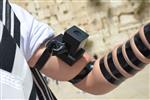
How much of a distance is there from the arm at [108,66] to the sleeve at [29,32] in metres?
0.04

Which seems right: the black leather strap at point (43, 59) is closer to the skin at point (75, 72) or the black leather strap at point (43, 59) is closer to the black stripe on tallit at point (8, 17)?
the skin at point (75, 72)

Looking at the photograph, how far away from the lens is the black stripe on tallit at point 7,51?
2.87ft

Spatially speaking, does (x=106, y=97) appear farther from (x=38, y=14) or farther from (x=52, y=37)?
(x=52, y=37)

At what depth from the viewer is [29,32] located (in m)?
1.07

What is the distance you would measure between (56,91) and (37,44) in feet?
4.95

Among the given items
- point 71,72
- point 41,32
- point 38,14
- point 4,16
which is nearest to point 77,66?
point 71,72

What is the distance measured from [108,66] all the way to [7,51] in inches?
13.8

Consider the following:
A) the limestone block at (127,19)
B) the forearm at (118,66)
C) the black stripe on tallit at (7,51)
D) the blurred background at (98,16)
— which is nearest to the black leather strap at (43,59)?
the forearm at (118,66)

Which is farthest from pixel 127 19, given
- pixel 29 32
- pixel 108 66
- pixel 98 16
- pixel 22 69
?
pixel 22 69

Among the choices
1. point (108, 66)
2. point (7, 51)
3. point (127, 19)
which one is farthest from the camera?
point (127, 19)

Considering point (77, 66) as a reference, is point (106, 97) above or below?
below

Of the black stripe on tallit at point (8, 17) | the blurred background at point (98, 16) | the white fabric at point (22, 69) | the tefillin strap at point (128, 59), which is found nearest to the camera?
the white fabric at point (22, 69)

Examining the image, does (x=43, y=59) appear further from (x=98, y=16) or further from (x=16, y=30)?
(x=98, y=16)

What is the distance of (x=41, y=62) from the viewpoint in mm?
1122
